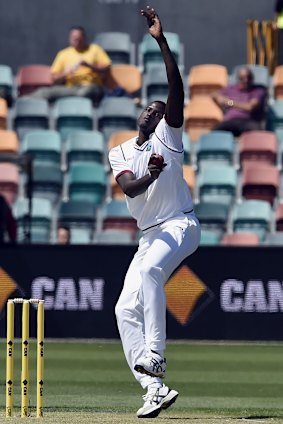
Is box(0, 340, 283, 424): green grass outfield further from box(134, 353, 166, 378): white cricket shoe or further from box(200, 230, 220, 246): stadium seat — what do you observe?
box(200, 230, 220, 246): stadium seat

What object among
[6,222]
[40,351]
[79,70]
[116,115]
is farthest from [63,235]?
[40,351]

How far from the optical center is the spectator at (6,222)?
13812 millimetres

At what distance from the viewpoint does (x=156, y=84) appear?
17.4 m

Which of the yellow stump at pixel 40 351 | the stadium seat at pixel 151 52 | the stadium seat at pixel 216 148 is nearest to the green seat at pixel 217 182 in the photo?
the stadium seat at pixel 216 148

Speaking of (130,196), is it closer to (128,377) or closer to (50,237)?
(128,377)

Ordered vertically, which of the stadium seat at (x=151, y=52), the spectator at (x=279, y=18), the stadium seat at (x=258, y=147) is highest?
the spectator at (x=279, y=18)

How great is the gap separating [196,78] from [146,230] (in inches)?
404

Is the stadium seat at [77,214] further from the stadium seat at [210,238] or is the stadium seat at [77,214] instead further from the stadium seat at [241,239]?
the stadium seat at [241,239]

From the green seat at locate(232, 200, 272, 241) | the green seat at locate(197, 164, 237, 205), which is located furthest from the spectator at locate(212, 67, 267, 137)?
the green seat at locate(232, 200, 272, 241)

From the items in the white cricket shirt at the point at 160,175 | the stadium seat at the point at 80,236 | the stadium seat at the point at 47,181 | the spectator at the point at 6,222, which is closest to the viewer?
the white cricket shirt at the point at 160,175

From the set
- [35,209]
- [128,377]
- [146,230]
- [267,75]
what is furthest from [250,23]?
[146,230]

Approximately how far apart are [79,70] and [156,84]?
1.07 metres

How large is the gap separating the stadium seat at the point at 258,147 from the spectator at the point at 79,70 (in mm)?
1834

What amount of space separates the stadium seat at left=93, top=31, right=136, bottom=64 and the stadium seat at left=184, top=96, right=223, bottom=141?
4.13 ft
